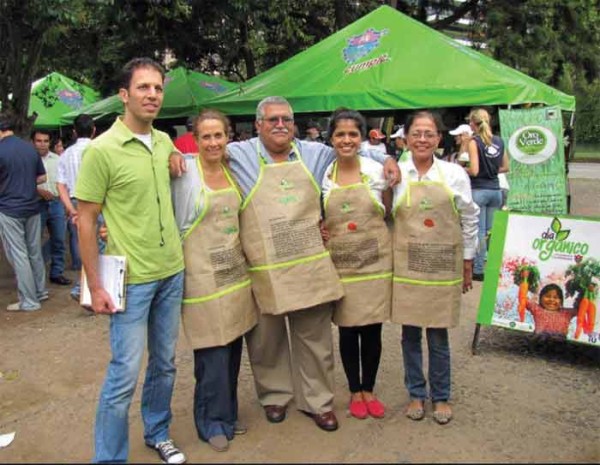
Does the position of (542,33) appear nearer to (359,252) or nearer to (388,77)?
(388,77)

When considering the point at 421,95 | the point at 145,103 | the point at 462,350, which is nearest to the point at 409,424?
the point at 462,350

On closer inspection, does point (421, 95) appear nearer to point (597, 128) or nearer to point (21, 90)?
point (21, 90)

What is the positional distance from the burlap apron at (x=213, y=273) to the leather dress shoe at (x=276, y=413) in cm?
61

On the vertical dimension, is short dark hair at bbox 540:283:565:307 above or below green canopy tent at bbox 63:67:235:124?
below

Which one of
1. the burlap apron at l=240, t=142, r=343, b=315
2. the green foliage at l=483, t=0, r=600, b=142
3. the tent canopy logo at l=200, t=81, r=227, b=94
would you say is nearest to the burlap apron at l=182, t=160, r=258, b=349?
the burlap apron at l=240, t=142, r=343, b=315

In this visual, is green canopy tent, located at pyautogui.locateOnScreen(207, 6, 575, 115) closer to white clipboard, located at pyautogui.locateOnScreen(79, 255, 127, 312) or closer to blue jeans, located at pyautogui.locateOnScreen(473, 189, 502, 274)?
blue jeans, located at pyautogui.locateOnScreen(473, 189, 502, 274)

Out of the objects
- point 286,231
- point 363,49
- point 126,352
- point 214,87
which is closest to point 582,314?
point 286,231

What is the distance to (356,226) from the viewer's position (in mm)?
3418

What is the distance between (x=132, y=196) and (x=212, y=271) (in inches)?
23.2

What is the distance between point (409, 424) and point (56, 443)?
6.52ft

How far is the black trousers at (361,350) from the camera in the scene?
144 inches

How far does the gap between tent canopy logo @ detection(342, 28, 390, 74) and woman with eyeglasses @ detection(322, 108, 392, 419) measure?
6.05m

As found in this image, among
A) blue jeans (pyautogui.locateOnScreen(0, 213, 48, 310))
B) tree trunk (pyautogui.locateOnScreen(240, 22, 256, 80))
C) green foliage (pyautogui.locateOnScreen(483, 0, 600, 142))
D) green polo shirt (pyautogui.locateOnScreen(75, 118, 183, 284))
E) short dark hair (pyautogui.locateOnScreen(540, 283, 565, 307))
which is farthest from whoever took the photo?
green foliage (pyautogui.locateOnScreen(483, 0, 600, 142))

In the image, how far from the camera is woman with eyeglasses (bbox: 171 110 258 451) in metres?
3.16
